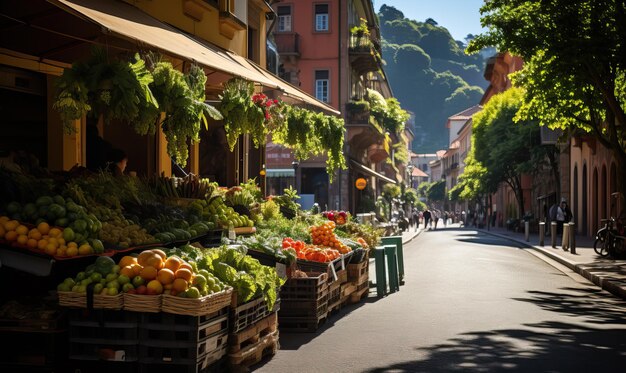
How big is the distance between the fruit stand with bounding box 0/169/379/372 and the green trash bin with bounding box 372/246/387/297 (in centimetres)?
456

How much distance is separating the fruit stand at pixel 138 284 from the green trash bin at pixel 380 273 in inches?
180

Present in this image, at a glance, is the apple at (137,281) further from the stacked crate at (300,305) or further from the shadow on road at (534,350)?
the stacked crate at (300,305)

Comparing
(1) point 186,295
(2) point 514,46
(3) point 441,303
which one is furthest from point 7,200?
(2) point 514,46

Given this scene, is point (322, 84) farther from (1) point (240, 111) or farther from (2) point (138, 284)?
(2) point (138, 284)

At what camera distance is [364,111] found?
1849 inches

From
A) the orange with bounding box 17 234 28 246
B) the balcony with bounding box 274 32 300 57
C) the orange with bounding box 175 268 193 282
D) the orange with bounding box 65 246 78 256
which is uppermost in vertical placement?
the balcony with bounding box 274 32 300 57

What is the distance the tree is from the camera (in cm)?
2053

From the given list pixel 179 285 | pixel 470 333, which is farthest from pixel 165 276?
pixel 470 333

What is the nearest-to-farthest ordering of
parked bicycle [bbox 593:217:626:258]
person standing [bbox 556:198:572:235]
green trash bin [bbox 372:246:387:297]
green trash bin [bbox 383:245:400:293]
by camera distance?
1. green trash bin [bbox 372:246:387:297]
2. green trash bin [bbox 383:245:400:293]
3. parked bicycle [bbox 593:217:626:258]
4. person standing [bbox 556:198:572:235]

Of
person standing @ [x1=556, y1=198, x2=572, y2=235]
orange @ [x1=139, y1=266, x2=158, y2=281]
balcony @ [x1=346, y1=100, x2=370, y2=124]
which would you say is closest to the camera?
orange @ [x1=139, y1=266, x2=158, y2=281]

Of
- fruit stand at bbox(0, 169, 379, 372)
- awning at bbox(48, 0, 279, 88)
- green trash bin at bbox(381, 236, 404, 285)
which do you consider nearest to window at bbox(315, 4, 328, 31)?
green trash bin at bbox(381, 236, 404, 285)

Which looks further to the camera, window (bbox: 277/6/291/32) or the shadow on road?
window (bbox: 277/6/291/32)

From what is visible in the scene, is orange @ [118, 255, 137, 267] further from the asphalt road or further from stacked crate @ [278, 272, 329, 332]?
stacked crate @ [278, 272, 329, 332]

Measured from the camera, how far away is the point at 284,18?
160 feet
